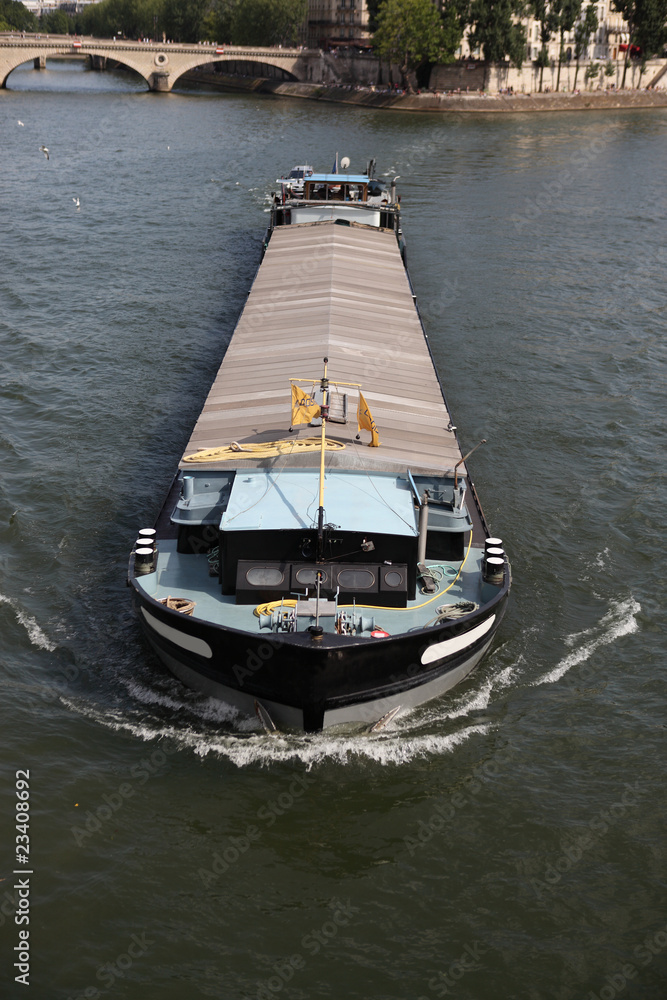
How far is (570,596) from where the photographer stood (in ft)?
85.3

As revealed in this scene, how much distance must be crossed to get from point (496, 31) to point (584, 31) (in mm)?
21590

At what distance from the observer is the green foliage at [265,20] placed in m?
164

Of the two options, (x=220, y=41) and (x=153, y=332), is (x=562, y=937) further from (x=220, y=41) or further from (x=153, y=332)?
(x=220, y=41)

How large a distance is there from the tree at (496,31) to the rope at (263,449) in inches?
4998

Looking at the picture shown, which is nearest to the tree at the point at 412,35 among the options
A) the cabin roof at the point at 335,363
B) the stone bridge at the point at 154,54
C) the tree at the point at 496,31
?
the tree at the point at 496,31

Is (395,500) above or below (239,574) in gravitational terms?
above

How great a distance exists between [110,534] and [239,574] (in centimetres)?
908

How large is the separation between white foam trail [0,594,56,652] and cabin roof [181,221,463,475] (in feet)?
18.9

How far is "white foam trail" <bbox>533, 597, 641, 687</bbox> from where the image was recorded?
911 inches

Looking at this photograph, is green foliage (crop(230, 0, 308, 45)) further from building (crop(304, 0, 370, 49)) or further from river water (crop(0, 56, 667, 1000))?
river water (crop(0, 56, 667, 1000))

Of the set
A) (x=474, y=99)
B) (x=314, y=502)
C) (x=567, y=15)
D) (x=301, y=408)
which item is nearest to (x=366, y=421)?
(x=301, y=408)

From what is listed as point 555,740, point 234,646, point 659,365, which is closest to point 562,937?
point 555,740

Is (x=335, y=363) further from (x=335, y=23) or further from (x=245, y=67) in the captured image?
(x=335, y=23)

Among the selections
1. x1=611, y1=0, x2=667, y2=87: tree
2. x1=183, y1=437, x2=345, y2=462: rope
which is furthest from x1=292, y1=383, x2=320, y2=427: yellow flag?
x1=611, y1=0, x2=667, y2=87: tree
